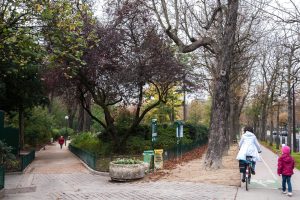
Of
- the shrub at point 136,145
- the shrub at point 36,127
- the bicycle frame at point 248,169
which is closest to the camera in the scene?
the bicycle frame at point 248,169

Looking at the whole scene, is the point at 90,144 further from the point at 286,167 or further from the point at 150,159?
the point at 286,167

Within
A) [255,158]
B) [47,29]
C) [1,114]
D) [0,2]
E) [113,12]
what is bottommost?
[255,158]

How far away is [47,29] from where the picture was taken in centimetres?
1288

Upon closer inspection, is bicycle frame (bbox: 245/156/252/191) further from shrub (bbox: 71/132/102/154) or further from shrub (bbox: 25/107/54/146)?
shrub (bbox: 25/107/54/146)

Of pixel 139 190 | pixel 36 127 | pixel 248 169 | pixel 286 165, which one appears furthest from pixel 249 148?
pixel 36 127

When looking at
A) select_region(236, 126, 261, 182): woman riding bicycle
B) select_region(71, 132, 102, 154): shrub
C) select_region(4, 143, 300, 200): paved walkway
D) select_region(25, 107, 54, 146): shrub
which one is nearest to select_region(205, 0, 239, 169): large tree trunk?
select_region(4, 143, 300, 200): paved walkway

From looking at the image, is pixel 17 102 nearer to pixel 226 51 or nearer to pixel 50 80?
pixel 50 80

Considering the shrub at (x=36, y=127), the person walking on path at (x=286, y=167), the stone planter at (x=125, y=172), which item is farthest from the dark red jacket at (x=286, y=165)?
the shrub at (x=36, y=127)

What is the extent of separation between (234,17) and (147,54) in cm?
794

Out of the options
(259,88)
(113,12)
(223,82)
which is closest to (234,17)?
(223,82)

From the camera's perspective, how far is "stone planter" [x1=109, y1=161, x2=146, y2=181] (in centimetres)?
1436

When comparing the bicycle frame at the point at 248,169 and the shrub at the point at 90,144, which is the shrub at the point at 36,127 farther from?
the bicycle frame at the point at 248,169

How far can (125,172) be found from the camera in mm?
14352

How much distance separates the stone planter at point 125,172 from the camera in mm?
14359
